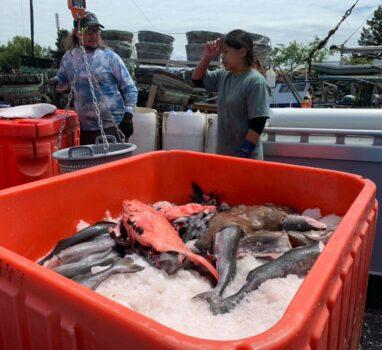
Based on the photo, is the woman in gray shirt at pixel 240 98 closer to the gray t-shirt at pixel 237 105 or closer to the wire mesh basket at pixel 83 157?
the gray t-shirt at pixel 237 105

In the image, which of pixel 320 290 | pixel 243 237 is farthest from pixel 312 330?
pixel 243 237

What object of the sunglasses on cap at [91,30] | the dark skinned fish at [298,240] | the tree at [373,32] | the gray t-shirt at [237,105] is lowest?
the dark skinned fish at [298,240]

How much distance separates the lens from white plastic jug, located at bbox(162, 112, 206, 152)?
19.8 feet

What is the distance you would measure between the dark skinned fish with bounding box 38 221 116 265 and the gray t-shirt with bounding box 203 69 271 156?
5.54ft

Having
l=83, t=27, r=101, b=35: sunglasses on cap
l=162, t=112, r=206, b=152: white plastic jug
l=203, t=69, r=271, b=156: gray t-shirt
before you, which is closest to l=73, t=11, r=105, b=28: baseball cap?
l=83, t=27, r=101, b=35: sunglasses on cap

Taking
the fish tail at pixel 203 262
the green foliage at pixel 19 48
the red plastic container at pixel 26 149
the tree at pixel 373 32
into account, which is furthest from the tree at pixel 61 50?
the tree at pixel 373 32

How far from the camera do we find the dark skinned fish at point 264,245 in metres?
2.16

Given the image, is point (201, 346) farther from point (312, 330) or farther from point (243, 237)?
point (243, 237)

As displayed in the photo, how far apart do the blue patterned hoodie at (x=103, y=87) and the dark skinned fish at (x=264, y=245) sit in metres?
2.50

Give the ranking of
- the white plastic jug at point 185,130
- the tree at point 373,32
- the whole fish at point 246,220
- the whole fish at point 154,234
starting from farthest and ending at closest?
the tree at point 373,32 → the white plastic jug at point 185,130 → the whole fish at point 246,220 → the whole fish at point 154,234

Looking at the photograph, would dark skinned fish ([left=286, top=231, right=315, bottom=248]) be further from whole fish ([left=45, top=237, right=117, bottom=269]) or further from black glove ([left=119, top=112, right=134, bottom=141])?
black glove ([left=119, top=112, right=134, bottom=141])

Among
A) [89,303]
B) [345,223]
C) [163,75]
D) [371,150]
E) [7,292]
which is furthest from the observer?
[163,75]

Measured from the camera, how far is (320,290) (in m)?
1.19

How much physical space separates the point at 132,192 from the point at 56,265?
916 millimetres
